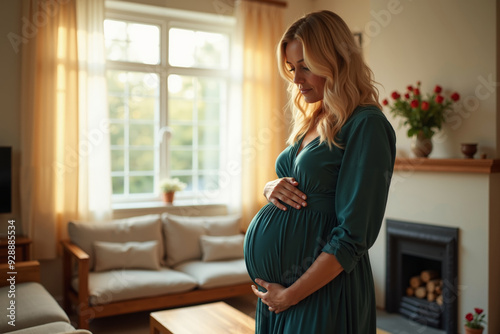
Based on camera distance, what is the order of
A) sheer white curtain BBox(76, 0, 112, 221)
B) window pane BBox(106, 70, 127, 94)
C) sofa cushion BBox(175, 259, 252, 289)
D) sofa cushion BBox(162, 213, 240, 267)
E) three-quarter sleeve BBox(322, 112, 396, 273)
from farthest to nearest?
window pane BBox(106, 70, 127, 94) < sofa cushion BBox(162, 213, 240, 267) < sheer white curtain BBox(76, 0, 112, 221) < sofa cushion BBox(175, 259, 252, 289) < three-quarter sleeve BBox(322, 112, 396, 273)

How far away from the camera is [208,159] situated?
199 inches

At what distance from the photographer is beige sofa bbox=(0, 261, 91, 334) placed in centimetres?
249

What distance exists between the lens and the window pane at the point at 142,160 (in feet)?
15.4

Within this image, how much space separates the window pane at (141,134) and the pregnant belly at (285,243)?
337 cm

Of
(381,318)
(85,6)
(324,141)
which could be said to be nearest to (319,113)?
(324,141)

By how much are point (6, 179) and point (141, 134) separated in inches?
53.4

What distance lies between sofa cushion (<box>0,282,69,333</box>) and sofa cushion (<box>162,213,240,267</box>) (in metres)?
1.33

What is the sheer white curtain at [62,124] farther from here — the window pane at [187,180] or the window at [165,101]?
the window pane at [187,180]

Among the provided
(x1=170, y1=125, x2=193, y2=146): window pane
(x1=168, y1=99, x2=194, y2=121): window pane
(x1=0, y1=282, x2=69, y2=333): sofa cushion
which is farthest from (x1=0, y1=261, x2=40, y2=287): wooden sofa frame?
(x1=168, y1=99, x2=194, y2=121): window pane

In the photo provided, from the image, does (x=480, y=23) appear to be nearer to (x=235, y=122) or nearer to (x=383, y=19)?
(x=383, y=19)

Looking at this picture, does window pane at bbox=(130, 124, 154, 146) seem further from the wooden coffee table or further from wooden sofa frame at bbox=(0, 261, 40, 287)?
the wooden coffee table

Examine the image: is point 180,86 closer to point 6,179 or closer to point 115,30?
point 115,30

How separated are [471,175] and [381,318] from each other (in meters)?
1.39

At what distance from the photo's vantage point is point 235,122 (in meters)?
4.91
